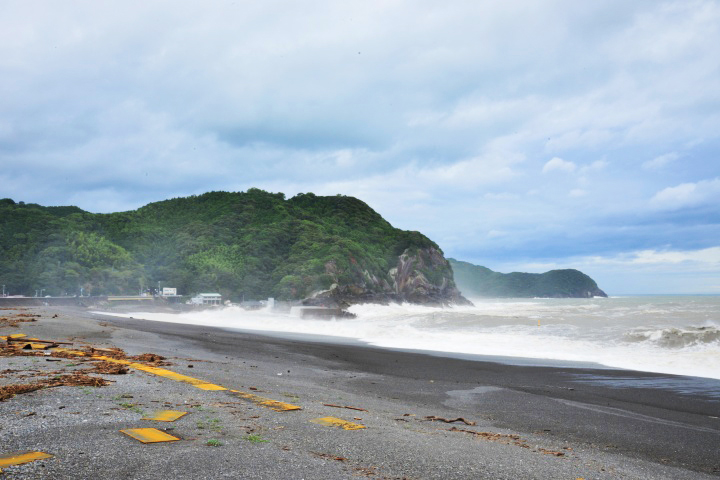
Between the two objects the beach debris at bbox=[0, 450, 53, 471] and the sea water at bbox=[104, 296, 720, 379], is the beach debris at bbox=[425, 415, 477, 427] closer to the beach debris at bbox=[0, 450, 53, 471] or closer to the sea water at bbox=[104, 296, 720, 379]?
the beach debris at bbox=[0, 450, 53, 471]

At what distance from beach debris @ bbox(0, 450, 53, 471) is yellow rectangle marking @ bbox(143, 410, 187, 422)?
1.55 metres

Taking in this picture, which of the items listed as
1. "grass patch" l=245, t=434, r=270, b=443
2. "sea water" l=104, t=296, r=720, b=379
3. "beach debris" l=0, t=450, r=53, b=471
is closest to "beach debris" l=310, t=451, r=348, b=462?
"grass patch" l=245, t=434, r=270, b=443

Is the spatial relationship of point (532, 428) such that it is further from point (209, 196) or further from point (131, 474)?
point (209, 196)

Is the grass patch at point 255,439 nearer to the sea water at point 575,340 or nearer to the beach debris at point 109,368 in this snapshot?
the beach debris at point 109,368

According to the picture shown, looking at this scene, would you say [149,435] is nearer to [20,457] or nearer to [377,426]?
[20,457]

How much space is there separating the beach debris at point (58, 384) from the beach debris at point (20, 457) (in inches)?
97.9


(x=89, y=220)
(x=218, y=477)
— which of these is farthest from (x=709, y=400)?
(x=89, y=220)

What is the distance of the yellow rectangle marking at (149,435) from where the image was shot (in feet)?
15.1

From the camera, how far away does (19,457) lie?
153 inches

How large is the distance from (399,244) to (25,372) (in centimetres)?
11467


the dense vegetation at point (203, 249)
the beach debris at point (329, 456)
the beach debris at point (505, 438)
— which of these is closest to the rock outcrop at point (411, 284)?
the dense vegetation at point (203, 249)

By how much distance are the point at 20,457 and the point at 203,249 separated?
112499mm

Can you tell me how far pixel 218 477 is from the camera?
373 cm

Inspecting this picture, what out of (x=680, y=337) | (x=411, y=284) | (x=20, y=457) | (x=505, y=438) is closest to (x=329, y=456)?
(x=20, y=457)
